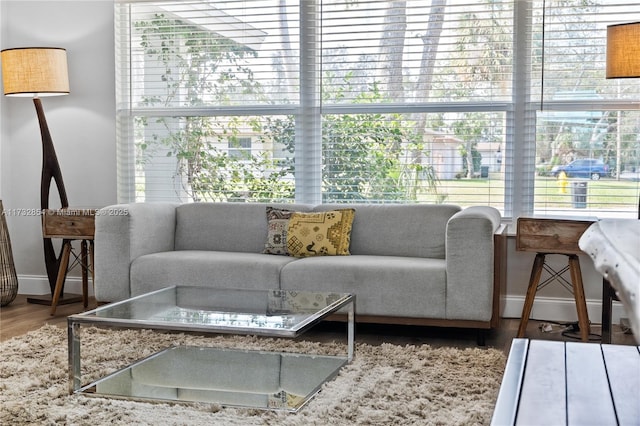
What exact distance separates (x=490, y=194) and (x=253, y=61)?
1.82 m

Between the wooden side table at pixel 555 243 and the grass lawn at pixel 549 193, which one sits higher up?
the grass lawn at pixel 549 193

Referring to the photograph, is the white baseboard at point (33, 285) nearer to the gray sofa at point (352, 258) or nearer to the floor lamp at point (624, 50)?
the gray sofa at point (352, 258)

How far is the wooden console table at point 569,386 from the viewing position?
3.97 feet

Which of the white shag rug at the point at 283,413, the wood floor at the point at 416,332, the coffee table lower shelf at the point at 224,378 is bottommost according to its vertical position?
the wood floor at the point at 416,332

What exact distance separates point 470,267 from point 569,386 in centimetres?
246

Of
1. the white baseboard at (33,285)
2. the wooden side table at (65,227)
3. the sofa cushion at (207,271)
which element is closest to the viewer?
the sofa cushion at (207,271)

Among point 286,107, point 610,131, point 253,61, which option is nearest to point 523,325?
point 610,131

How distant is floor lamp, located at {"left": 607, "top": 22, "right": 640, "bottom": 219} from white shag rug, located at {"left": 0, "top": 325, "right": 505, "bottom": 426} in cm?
156

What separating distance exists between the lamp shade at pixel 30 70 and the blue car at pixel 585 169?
3.31 m

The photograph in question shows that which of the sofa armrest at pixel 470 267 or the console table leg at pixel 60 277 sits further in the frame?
the console table leg at pixel 60 277

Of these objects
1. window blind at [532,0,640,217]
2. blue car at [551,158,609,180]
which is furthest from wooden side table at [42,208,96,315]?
blue car at [551,158,609,180]

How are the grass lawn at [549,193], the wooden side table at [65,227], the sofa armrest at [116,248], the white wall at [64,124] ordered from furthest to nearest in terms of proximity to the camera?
1. the white wall at [64,124]
2. the wooden side table at [65,227]
3. the grass lawn at [549,193]
4. the sofa armrest at [116,248]

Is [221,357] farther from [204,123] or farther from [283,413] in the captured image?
[204,123]

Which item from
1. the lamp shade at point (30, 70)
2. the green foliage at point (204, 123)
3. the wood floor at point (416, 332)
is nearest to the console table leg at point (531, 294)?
the wood floor at point (416, 332)
